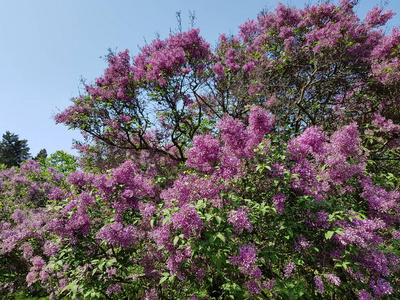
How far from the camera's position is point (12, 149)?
48875mm

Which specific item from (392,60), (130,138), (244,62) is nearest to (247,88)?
(244,62)

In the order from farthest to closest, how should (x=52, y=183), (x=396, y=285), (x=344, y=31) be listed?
1. (x=52, y=183)
2. (x=344, y=31)
3. (x=396, y=285)

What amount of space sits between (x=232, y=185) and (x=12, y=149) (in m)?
62.0

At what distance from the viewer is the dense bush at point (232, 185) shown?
321cm

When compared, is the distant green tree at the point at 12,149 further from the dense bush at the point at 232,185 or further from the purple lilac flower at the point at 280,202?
the purple lilac flower at the point at 280,202

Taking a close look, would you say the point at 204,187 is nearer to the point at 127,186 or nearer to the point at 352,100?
the point at 127,186

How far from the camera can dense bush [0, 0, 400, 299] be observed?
3.21m

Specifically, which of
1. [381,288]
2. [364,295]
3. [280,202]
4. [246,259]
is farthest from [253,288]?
[381,288]

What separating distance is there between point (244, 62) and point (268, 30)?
213 cm

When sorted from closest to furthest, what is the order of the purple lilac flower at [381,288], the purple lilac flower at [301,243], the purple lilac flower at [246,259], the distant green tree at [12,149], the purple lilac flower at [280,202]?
the purple lilac flower at [246,259]
the purple lilac flower at [381,288]
the purple lilac flower at [301,243]
the purple lilac flower at [280,202]
the distant green tree at [12,149]

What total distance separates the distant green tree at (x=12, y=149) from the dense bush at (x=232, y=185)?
49957 millimetres

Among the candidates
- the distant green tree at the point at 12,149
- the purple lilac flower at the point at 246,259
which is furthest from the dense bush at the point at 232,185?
the distant green tree at the point at 12,149

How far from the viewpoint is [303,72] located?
9.32 m

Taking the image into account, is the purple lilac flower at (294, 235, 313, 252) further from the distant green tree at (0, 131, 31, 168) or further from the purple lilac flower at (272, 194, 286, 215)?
the distant green tree at (0, 131, 31, 168)
